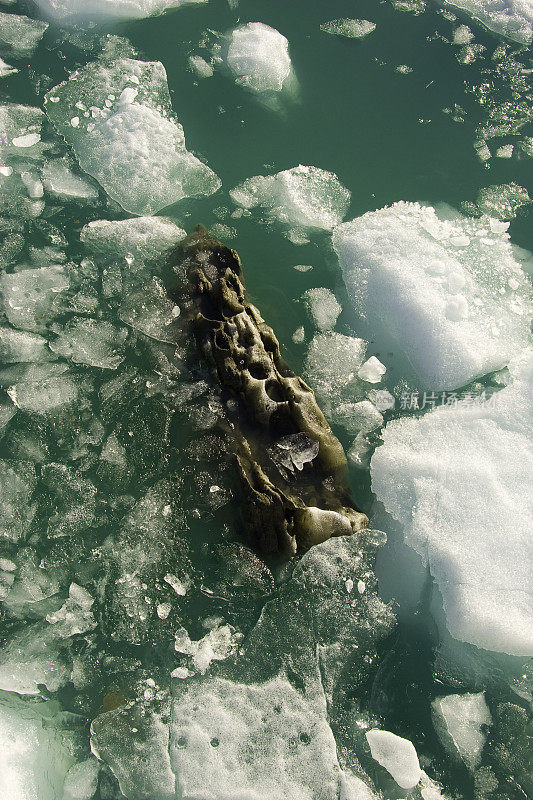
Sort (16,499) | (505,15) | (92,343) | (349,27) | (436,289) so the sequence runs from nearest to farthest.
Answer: (16,499) < (92,343) < (436,289) < (349,27) < (505,15)

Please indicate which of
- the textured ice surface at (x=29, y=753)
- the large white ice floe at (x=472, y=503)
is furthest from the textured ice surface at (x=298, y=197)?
the textured ice surface at (x=29, y=753)

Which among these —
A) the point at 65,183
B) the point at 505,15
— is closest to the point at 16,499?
the point at 65,183

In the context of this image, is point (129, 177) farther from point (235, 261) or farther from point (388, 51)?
point (388, 51)

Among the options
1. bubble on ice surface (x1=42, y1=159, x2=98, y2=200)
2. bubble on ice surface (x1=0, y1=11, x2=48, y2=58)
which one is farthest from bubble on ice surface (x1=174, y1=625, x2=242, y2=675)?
bubble on ice surface (x1=0, y1=11, x2=48, y2=58)

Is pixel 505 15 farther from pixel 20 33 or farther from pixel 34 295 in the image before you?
pixel 34 295

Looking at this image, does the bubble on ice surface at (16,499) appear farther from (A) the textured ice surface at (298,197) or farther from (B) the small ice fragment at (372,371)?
(A) the textured ice surface at (298,197)

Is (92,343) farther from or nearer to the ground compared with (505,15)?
nearer to the ground
